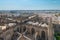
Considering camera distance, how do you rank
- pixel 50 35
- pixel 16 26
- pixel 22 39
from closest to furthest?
pixel 22 39
pixel 50 35
pixel 16 26

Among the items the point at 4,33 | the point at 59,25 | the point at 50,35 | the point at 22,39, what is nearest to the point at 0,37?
the point at 4,33

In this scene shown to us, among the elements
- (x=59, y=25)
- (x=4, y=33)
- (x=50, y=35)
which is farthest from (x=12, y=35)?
(x=59, y=25)

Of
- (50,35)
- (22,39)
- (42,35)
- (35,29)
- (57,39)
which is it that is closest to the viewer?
(22,39)

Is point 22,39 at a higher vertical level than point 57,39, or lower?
higher

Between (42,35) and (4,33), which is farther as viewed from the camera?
(42,35)

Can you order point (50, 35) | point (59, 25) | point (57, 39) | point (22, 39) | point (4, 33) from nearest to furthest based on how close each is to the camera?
point (22, 39), point (50, 35), point (4, 33), point (57, 39), point (59, 25)

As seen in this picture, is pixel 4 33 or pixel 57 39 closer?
pixel 4 33

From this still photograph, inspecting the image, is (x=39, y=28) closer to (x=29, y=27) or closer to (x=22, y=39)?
(x=29, y=27)

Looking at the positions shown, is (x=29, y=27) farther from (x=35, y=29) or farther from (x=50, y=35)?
(x=50, y=35)

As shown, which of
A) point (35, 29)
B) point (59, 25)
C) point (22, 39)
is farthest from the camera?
point (59, 25)
